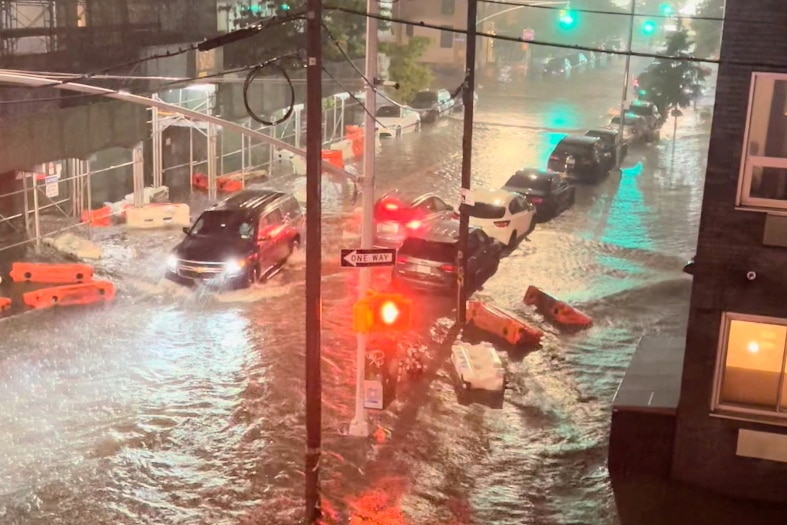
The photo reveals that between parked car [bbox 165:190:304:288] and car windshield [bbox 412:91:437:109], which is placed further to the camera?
car windshield [bbox 412:91:437:109]

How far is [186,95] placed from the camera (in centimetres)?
3328

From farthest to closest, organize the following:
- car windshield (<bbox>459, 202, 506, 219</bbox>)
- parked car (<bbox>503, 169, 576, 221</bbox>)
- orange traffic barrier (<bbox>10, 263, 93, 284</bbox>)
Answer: parked car (<bbox>503, 169, 576, 221</bbox>), car windshield (<bbox>459, 202, 506, 219</bbox>), orange traffic barrier (<bbox>10, 263, 93, 284</bbox>)

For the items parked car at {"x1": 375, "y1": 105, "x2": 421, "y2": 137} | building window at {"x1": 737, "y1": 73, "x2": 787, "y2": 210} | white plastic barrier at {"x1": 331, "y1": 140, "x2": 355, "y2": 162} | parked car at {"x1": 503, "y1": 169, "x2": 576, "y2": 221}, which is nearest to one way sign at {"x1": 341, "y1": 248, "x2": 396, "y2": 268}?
building window at {"x1": 737, "y1": 73, "x2": 787, "y2": 210}

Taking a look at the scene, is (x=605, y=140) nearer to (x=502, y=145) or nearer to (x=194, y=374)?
(x=502, y=145)

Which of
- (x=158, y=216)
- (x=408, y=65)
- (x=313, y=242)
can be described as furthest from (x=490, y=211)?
(x=408, y=65)

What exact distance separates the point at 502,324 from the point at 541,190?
11.4 metres

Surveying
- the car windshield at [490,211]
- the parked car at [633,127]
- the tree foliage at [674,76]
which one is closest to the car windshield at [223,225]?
the car windshield at [490,211]

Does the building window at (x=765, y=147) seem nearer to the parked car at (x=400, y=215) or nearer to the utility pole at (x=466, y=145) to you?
the utility pole at (x=466, y=145)

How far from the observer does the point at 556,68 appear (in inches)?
3233

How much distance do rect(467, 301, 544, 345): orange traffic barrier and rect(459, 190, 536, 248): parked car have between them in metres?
5.17

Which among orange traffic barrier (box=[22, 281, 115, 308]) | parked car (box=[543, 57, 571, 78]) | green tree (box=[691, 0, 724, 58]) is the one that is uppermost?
green tree (box=[691, 0, 724, 58])

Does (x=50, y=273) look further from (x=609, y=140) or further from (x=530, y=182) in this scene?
(x=609, y=140)

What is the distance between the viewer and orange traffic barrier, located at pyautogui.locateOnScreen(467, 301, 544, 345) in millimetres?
19141

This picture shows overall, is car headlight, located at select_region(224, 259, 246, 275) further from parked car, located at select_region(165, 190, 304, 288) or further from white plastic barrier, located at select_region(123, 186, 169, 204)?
white plastic barrier, located at select_region(123, 186, 169, 204)
